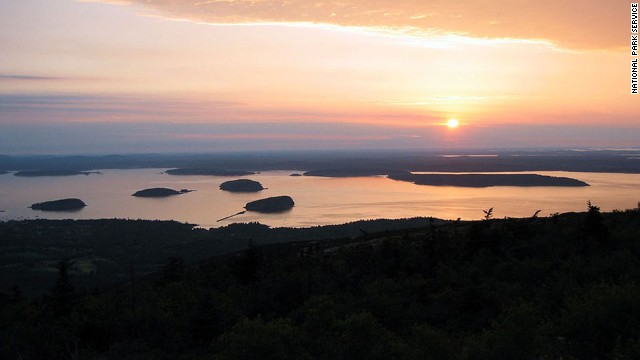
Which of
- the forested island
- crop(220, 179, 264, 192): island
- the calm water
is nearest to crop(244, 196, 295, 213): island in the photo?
the calm water

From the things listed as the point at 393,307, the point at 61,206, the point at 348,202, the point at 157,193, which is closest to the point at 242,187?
the point at 157,193

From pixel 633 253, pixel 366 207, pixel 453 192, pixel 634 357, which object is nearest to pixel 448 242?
pixel 633 253

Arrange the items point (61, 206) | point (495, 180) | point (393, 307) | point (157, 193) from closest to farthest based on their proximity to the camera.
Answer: point (393, 307), point (61, 206), point (157, 193), point (495, 180)

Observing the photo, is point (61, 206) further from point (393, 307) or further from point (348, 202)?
point (393, 307)

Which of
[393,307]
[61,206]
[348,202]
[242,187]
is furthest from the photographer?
[242,187]

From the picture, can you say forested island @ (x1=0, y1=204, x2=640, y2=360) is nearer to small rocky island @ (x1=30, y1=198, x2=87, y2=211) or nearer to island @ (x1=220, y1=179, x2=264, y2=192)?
small rocky island @ (x1=30, y1=198, x2=87, y2=211)

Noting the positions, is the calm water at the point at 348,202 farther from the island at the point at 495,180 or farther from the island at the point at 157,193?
the island at the point at 495,180

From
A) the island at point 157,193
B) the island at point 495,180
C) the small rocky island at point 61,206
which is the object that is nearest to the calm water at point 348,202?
the small rocky island at point 61,206
